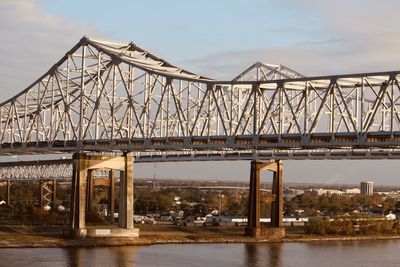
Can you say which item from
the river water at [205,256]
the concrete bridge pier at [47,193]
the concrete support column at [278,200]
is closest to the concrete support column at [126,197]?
the river water at [205,256]

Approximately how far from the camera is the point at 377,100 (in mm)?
62562

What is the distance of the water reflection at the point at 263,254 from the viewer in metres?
68.6

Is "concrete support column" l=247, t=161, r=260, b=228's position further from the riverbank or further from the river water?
the river water

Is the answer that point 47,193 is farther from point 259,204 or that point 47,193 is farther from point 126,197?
point 126,197

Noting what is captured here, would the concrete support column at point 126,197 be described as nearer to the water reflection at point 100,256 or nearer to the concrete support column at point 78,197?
the concrete support column at point 78,197

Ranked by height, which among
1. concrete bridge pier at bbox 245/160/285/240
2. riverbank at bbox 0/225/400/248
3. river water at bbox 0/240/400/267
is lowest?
river water at bbox 0/240/400/267

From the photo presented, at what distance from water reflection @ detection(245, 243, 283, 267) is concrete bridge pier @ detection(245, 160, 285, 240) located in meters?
4.67

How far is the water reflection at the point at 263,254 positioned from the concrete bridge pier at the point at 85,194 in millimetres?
11201

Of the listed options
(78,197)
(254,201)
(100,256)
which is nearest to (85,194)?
(78,197)

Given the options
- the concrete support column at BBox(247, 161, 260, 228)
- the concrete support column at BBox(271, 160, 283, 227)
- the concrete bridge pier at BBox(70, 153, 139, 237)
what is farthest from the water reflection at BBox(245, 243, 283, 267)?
the concrete bridge pier at BBox(70, 153, 139, 237)

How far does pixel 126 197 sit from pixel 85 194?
12.5ft

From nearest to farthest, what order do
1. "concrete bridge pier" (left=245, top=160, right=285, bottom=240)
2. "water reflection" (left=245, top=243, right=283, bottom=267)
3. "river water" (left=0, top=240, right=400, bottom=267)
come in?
"river water" (left=0, top=240, right=400, bottom=267) < "water reflection" (left=245, top=243, right=283, bottom=267) < "concrete bridge pier" (left=245, top=160, right=285, bottom=240)

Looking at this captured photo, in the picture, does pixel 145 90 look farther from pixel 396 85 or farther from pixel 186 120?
pixel 396 85

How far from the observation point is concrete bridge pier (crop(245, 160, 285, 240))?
306 ft
